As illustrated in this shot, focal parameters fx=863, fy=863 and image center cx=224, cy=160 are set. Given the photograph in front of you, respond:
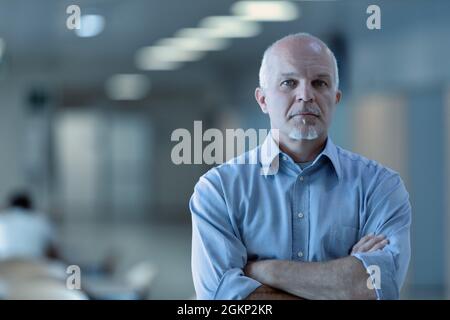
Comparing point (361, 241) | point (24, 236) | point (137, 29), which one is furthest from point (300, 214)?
point (24, 236)

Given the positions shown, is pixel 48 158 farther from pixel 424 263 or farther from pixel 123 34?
pixel 424 263

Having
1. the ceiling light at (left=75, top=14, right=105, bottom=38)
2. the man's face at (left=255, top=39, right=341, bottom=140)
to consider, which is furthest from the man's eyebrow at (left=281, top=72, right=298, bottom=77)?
the ceiling light at (left=75, top=14, right=105, bottom=38)

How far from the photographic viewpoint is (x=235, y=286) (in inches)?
61.8

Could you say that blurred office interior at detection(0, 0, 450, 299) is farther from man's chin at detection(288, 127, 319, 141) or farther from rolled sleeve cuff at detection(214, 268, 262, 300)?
rolled sleeve cuff at detection(214, 268, 262, 300)

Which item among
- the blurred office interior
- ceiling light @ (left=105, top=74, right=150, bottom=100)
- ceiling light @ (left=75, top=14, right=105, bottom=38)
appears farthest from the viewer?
ceiling light @ (left=105, top=74, right=150, bottom=100)

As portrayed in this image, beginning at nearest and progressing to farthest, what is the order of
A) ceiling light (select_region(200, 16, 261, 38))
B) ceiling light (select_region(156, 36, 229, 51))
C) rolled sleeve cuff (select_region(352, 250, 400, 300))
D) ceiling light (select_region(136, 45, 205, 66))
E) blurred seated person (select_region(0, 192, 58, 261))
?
1. rolled sleeve cuff (select_region(352, 250, 400, 300))
2. ceiling light (select_region(200, 16, 261, 38))
3. ceiling light (select_region(156, 36, 229, 51))
4. ceiling light (select_region(136, 45, 205, 66))
5. blurred seated person (select_region(0, 192, 58, 261))

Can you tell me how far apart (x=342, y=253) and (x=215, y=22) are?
6.93 ft

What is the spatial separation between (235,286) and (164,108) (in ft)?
10.7

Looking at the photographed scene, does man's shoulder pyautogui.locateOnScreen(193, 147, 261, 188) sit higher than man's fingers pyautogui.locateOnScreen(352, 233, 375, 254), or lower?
higher

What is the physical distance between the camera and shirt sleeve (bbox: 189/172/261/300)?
1.57 m

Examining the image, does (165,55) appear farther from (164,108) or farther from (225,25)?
(225,25)

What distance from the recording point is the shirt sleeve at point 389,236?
157 cm

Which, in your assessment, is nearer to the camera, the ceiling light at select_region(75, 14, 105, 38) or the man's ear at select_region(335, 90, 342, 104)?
the man's ear at select_region(335, 90, 342, 104)

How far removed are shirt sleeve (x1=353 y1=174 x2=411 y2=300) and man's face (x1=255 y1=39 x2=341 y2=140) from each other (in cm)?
16
